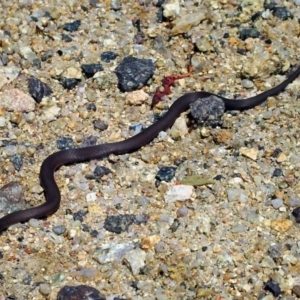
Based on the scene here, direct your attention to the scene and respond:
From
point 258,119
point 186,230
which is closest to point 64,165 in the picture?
point 186,230

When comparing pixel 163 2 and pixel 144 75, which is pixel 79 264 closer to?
pixel 144 75

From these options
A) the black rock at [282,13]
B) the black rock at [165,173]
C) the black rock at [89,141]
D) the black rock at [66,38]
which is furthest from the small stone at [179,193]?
the black rock at [282,13]

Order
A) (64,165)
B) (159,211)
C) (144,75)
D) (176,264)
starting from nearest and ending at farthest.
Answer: (176,264), (159,211), (64,165), (144,75)

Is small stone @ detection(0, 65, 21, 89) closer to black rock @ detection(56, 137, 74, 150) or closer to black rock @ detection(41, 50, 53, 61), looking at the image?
black rock @ detection(41, 50, 53, 61)

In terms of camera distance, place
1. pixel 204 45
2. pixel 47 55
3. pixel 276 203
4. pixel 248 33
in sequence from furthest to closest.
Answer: pixel 248 33
pixel 204 45
pixel 47 55
pixel 276 203

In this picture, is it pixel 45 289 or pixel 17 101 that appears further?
pixel 17 101

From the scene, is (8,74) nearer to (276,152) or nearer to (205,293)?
(276,152)

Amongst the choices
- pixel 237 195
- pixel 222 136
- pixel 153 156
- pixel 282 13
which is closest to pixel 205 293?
pixel 237 195
